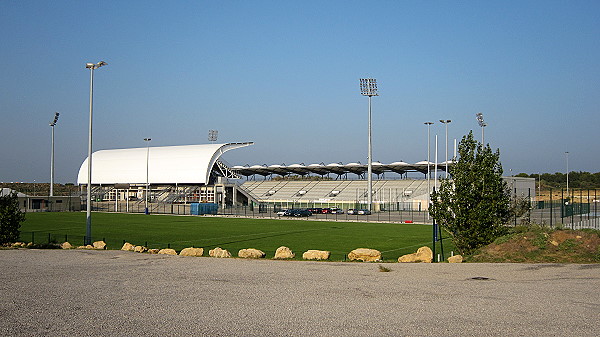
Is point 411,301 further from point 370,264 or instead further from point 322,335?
point 370,264

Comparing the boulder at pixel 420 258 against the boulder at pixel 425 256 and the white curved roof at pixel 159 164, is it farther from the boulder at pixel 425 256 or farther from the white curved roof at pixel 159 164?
the white curved roof at pixel 159 164

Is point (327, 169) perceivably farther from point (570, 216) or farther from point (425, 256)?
point (425, 256)

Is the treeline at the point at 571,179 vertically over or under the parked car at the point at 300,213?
over

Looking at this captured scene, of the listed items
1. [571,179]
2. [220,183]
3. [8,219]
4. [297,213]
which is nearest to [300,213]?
[297,213]

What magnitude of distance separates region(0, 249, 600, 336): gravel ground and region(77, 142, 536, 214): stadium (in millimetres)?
73693

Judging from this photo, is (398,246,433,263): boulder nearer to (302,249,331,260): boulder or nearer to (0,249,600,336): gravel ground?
(0,249,600,336): gravel ground

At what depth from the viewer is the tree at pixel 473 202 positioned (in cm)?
2547

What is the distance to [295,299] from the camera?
559 inches

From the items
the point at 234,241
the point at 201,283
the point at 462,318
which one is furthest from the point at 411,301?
the point at 234,241

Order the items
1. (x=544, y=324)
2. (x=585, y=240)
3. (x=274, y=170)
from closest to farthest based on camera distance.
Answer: (x=544, y=324) < (x=585, y=240) < (x=274, y=170)

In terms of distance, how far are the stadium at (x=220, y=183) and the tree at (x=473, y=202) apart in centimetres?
6631

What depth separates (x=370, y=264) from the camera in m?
22.6

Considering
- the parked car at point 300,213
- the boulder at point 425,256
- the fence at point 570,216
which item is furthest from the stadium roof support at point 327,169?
the boulder at point 425,256

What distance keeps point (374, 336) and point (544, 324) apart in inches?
147
